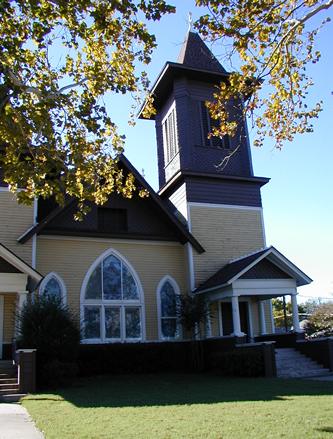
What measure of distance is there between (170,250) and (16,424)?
546 inches

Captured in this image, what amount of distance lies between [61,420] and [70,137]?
6.76 meters

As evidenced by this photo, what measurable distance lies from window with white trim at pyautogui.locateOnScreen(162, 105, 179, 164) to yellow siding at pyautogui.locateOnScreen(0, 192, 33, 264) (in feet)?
27.2

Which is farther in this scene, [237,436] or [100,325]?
[100,325]

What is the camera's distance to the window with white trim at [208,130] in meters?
24.8

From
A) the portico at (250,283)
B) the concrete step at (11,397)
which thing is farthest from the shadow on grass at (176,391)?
the portico at (250,283)

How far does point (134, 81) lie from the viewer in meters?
13.2

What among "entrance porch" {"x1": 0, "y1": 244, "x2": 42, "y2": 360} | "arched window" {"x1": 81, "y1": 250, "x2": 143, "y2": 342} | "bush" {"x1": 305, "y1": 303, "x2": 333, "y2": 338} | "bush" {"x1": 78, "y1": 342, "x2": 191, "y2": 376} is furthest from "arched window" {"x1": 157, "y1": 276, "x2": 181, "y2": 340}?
"bush" {"x1": 305, "y1": 303, "x2": 333, "y2": 338}

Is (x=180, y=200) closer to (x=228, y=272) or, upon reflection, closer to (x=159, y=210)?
(x=159, y=210)

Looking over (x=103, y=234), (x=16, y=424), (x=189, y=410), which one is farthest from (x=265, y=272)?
(x=16, y=424)

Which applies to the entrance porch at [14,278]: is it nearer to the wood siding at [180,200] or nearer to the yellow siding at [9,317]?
the yellow siding at [9,317]

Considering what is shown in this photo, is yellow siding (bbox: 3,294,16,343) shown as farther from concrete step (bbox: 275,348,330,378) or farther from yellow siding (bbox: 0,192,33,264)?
concrete step (bbox: 275,348,330,378)

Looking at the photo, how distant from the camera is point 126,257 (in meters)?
21.6

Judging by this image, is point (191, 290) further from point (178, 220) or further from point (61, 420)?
point (61, 420)

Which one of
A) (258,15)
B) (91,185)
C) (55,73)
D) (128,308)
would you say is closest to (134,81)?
(55,73)
